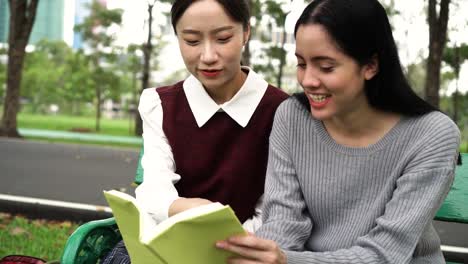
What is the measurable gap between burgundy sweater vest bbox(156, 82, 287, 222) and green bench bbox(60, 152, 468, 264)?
32 cm

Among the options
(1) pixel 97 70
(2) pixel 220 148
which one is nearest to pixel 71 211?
(2) pixel 220 148

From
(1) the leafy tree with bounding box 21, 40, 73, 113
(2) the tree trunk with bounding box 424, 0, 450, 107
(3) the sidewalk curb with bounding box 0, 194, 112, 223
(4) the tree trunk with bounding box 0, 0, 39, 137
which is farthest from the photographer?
(1) the leafy tree with bounding box 21, 40, 73, 113

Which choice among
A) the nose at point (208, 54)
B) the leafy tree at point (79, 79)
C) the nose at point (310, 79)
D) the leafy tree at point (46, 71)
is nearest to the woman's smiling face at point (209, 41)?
the nose at point (208, 54)

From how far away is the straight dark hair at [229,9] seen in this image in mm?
2109

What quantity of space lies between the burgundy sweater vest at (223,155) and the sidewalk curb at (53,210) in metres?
3.61

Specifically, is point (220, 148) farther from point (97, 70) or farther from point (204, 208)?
point (97, 70)

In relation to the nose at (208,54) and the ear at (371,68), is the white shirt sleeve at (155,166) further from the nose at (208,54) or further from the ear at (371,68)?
the ear at (371,68)

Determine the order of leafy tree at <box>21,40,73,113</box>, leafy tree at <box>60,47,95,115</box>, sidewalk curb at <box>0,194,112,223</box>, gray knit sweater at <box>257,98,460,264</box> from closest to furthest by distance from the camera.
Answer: gray knit sweater at <box>257,98,460,264</box> < sidewalk curb at <box>0,194,112,223</box> < leafy tree at <box>60,47,95,115</box> < leafy tree at <box>21,40,73,113</box>

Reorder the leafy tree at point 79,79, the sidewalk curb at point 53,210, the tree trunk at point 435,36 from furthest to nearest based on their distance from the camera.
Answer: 1. the leafy tree at point 79,79
2. the tree trunk at point 435,36
3. the sidewalk curb at point 53,210

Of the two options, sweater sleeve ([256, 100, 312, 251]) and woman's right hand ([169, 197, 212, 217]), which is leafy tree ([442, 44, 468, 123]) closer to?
sweater sleeve ([256, 100, 312, 251])

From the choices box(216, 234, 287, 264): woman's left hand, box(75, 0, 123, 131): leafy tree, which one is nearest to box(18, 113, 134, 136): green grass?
box(75, 0, 123, 131): leafy tree

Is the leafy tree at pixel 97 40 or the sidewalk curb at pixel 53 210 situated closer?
the sidewalk curb at pixel 53 210

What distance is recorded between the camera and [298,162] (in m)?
2.01

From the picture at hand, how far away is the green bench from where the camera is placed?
82.3 inches
